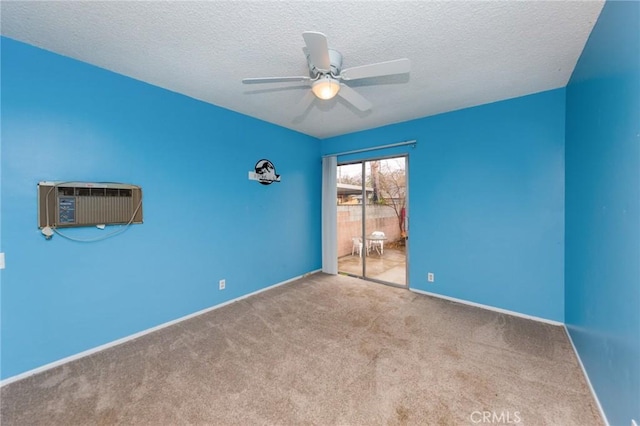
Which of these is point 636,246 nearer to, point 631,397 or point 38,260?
point 631,397

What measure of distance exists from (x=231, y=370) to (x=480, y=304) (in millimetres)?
2923

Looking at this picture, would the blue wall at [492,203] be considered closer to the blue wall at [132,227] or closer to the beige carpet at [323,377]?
the beige carpet at [323,377]

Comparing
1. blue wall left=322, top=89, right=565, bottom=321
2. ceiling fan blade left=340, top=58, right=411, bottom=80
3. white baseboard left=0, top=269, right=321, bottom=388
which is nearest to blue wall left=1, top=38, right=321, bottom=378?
white baseboard left=0, top=269, right=321, bottom=388

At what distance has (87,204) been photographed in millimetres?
2086

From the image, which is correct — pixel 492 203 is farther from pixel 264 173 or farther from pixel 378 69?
pixel 264 173

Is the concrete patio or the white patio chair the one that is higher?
the white patio chair

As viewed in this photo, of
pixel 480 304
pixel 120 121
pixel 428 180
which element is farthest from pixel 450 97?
pixel 120 121

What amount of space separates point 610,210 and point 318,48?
1982 mm

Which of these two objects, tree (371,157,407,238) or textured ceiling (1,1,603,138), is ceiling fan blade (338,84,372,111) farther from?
tree (371,157,407,238)

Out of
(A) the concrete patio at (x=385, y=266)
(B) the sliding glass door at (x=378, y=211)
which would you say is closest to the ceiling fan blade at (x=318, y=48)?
(B) the sliding glass door at (x=378, y=211)

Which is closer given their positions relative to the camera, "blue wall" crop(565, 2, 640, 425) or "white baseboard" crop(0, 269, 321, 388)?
"blue wall" crop(565, 2, 640, 425)

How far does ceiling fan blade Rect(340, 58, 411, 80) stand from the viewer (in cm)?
163
